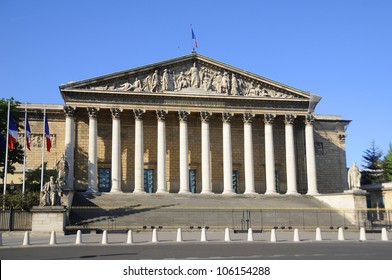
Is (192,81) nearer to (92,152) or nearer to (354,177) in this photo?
(92,152)

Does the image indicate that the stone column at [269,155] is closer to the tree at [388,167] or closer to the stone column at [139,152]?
the stone column at [139,152]

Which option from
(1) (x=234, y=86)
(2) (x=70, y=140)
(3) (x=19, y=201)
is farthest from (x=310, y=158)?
(3) (x=19, y=201)

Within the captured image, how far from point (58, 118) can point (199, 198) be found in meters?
18.1

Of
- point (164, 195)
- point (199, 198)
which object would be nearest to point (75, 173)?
point (164, 195)

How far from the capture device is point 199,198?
46.3m

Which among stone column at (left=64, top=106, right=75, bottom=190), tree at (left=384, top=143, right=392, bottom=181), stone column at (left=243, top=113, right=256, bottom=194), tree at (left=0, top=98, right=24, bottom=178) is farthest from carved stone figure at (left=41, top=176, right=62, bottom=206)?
tree at (left=384, top=143, right=392, bottom=181)

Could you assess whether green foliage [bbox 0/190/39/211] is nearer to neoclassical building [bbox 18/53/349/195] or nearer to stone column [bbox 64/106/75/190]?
stone column [bbox 64/106/75/190]

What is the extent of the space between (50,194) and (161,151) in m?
17.5

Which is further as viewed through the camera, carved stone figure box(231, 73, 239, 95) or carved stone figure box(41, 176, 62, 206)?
carved stone figure box(231, 73, 239, 95)

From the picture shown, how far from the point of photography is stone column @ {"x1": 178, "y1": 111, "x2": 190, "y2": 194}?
48.2 metres

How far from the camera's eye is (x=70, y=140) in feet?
153

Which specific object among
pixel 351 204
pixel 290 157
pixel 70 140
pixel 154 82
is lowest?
pixel 351 204

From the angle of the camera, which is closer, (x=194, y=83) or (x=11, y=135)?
(x=11, y=135)

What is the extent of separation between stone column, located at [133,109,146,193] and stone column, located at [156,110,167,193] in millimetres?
1627
